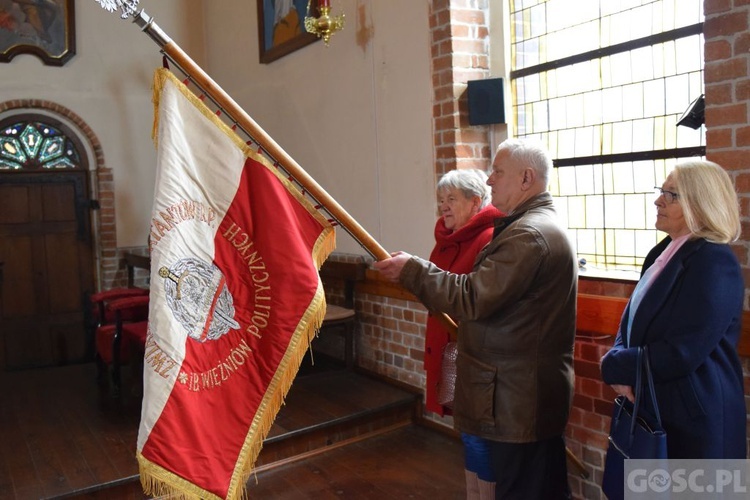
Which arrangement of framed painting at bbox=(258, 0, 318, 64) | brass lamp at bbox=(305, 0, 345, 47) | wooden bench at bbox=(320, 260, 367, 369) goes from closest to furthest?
brass lamp at bbox=(305, 0, 345, 47)
wooden bench at bbox=(320, 260, 367, 369)
framed painting at bbox=(258, 0, 318, 64)

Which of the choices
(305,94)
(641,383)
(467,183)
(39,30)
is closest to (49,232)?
(39,30)

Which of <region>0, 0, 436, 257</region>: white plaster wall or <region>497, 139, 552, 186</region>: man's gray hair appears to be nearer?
<region>497, 139, 552, 186</region>: man's gray hair

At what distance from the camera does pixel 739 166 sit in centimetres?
267

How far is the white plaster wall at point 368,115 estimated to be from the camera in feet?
14.9

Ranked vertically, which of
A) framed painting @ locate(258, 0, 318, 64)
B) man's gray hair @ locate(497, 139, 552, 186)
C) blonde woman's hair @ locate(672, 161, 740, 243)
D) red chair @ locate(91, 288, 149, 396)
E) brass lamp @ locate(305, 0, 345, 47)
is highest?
framed painting @ locate(258, 0, 318, 64)

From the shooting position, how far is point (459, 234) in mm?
3088

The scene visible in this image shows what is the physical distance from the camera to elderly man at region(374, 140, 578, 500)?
92.7 inches

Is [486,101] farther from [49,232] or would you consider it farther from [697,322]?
[49,232]

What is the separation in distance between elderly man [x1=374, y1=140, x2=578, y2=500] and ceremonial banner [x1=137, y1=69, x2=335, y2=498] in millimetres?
406

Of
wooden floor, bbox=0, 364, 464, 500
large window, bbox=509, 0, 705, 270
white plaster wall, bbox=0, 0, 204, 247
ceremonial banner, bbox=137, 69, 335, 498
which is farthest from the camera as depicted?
white plaster wall, bbox=0, 0, 204, 247

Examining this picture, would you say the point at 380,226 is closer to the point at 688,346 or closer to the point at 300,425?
the point at 300,425

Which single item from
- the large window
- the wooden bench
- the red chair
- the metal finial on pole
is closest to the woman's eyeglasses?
the large window

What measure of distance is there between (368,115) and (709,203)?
3.17 m

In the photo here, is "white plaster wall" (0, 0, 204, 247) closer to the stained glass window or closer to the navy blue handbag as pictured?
the stained glass window
